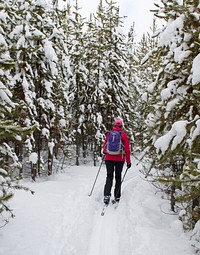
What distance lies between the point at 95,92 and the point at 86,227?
11.3 meters

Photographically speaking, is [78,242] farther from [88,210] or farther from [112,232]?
[88,210]

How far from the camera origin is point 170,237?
6211mm

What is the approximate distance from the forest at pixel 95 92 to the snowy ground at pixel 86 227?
0.53 m

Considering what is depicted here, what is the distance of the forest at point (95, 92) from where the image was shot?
198 inches

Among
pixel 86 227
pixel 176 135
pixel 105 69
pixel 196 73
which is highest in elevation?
pixel 105 69

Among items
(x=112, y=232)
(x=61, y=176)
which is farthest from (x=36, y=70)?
(x=112, y=232)

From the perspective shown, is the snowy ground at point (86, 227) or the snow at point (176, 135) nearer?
the snow at point (176, 135)

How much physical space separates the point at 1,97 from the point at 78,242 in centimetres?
339

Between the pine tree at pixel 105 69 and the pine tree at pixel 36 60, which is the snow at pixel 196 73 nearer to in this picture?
the pine tree at pixel 36 60

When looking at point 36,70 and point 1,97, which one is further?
point 36,70

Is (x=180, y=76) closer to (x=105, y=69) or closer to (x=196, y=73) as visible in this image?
(x=196, y=73)

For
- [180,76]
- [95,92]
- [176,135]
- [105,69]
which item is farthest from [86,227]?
[105,69]

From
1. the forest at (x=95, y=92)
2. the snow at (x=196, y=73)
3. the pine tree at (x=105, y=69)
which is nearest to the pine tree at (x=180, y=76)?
the forest at (x=95, y=92)

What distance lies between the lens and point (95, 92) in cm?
1692
